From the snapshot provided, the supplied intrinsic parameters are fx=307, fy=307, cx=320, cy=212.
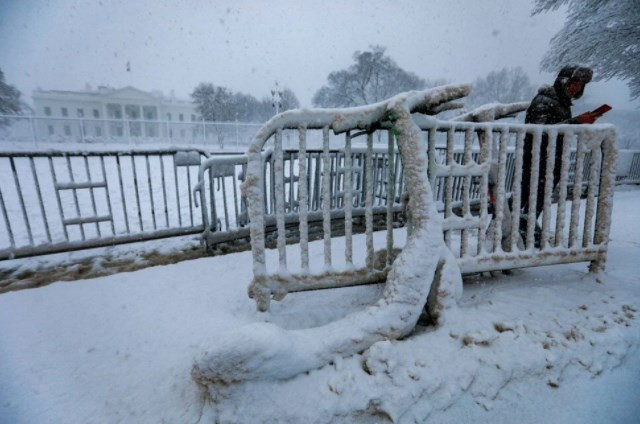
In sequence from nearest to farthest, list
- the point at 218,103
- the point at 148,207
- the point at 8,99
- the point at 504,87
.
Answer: the point at 148,207
the point at 8,99
the point at 218,103
the point at 504,87

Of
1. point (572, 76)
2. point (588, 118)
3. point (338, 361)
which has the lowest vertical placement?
point (338, 361)

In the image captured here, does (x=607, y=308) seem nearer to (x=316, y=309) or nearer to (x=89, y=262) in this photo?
(x=316, y=309)

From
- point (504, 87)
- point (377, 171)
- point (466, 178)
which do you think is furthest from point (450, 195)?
point (504, 87)

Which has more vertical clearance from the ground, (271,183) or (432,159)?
(432,159)

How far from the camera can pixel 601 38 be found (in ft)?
38.0

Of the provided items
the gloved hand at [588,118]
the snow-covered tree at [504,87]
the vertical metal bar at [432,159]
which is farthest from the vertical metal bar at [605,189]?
the snow-covered tree at [504,87]

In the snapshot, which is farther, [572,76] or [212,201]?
[212,201]

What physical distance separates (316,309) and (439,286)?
856 millimetres

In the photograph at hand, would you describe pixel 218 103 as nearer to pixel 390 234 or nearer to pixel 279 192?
pixel 279 192

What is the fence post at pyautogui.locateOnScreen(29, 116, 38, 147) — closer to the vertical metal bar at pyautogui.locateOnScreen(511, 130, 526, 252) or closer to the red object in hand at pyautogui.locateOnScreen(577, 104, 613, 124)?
the vertical metal bar at pyautogui.locateOnScreen(511, 130, 526, 252)

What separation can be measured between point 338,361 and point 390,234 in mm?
978

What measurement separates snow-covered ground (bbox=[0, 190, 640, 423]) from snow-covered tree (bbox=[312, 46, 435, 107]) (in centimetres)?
3586

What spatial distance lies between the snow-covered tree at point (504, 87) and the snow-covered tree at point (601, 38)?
34.2 m

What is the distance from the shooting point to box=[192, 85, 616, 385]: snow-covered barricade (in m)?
1.42
